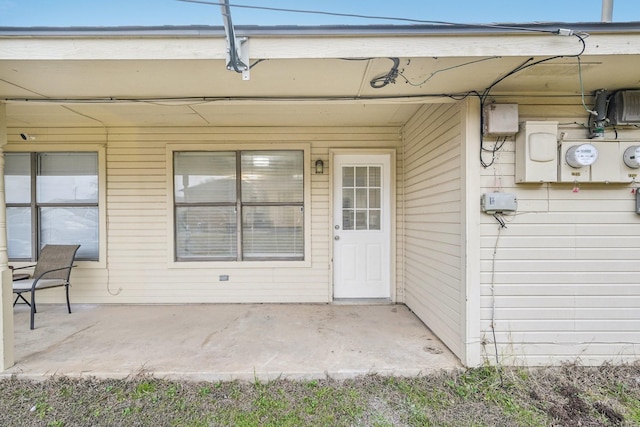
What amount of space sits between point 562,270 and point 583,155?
90 centimetres

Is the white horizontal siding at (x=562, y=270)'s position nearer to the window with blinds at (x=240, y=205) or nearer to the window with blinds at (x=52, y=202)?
the window with blinds at (x=240, y=205)

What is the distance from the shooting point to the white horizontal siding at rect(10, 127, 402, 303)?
3.93m

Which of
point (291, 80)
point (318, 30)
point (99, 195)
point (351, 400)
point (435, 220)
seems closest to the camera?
point (318, 30)

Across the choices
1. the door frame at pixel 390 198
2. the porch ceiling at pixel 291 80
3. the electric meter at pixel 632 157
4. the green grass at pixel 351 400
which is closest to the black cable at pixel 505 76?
the porch ceiling at pixel 291 80

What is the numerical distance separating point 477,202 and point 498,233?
31cm

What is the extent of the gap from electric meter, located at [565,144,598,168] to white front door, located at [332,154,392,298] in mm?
2008

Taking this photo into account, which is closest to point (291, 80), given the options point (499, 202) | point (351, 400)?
point (499, 202)

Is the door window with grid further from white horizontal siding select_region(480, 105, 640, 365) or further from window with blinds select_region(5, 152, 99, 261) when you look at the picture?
window with blinds select_region(5, 152, 99, 261)

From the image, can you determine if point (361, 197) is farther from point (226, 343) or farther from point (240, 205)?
point (226, 343)

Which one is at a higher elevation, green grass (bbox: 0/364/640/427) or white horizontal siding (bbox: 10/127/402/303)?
white horizontal siding (bbox: 10/127/402/303)

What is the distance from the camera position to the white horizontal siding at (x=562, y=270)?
2.42 meters

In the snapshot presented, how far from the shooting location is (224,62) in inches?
77.4

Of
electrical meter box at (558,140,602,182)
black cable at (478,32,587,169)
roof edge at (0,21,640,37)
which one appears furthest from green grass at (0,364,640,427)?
roof edge at (0,21,640,37)

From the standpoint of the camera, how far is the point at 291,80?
2258 millimetres
